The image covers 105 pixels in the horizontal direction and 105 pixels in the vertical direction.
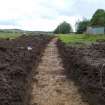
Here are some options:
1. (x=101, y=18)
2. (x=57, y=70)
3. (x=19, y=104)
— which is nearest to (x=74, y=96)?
(x=19, y=104)

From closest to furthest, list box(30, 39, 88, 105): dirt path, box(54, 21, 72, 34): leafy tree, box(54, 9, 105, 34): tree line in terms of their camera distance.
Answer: box(30, 39, 88, 105): dirt path < box(54, 9, 105, 34): tree line < box(54, 21, 72, 34): leafy tree

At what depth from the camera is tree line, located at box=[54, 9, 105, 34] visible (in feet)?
204

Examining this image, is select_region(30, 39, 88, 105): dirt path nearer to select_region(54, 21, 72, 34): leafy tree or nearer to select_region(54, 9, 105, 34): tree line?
select_region(54, 9, 105, 34): tree line

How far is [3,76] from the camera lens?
34.2 feet

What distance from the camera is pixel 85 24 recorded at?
92000mm

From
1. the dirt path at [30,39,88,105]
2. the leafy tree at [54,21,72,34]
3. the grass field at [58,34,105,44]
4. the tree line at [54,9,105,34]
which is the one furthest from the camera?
the leafy tree at [54,21,72,34]

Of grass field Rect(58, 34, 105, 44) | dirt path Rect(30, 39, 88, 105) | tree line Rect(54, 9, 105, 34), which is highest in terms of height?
tree line Rect(54, 9, 105, 34)

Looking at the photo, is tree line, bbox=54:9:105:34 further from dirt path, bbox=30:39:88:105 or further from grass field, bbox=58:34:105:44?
dirt path, bbox=30:39:88:105

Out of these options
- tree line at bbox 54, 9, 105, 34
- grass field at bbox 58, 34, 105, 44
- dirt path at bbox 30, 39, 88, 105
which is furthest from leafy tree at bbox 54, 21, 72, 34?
dirt path at bbox 30, 39, 88, 105

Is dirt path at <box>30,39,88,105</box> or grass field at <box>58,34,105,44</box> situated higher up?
grass field at <box>58,34,105,44</box>

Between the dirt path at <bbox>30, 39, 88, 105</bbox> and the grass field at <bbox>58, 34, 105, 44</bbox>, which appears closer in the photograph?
the dirt path at <bbox>30, 39, 88, 105</bbox>

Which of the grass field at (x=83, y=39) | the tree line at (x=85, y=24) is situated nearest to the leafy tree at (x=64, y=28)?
the tree line at (x=85, y=24)

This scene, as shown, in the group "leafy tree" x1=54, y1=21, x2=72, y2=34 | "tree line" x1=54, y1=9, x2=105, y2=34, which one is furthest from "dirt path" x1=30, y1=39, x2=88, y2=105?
"leafy tree" x1=54, y1=21, x2=72, y2=34

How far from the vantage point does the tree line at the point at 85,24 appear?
62253 millimetres
